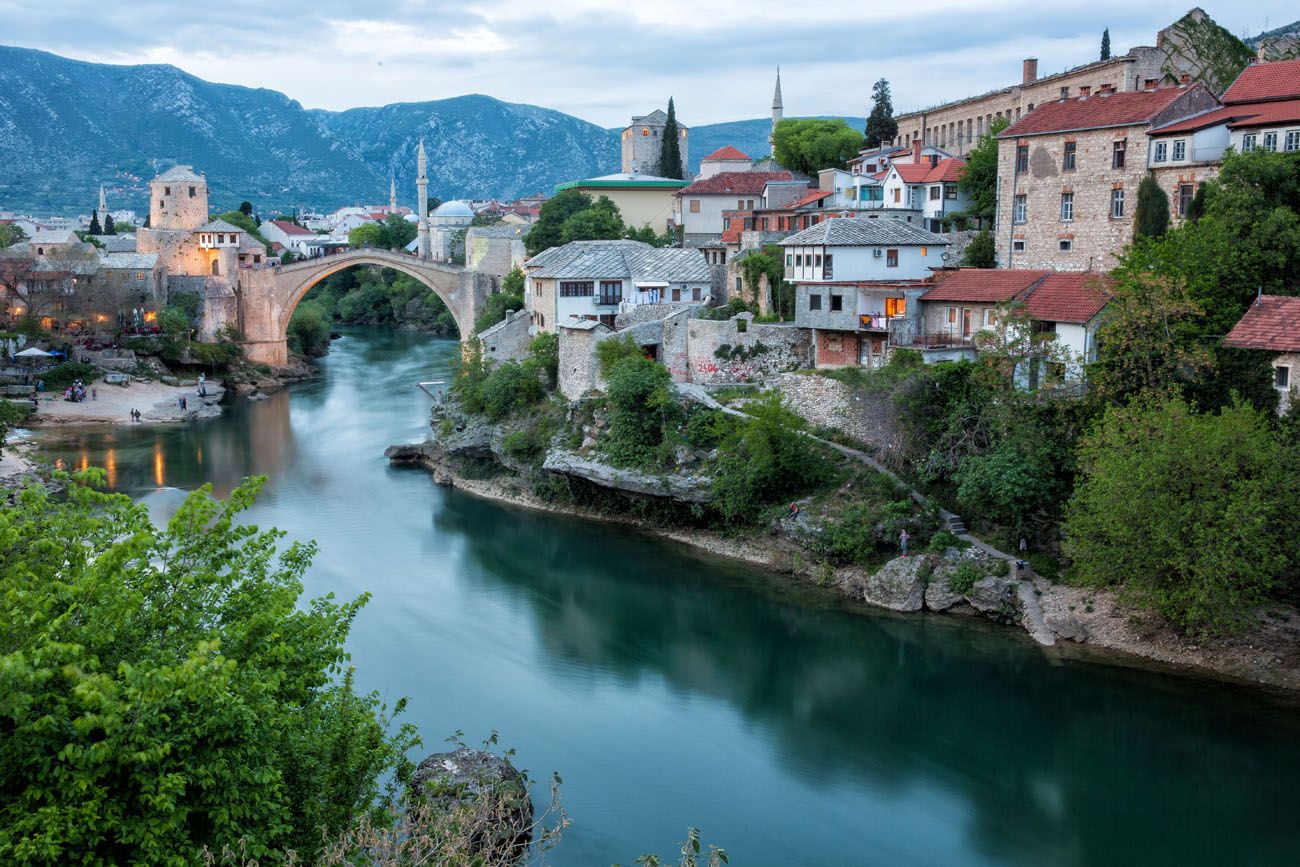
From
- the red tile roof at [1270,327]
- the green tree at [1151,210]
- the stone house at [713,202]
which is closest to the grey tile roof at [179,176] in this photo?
the stone house at [713,202]

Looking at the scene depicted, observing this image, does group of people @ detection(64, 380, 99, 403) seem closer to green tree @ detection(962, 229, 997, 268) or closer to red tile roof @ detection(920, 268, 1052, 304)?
red tile roof @ detection(920, 268, 1052, 304)

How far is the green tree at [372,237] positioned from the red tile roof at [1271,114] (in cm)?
5601

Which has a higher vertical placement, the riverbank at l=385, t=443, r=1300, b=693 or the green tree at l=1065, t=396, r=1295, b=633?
the green tree at l=1065, t=396, r=1295, b=633

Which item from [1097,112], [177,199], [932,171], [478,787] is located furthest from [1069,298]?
[177,199]

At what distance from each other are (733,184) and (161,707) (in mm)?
33472

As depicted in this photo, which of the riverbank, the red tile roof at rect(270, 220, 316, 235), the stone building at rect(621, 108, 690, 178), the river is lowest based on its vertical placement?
the river

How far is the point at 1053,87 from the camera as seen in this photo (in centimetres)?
3338

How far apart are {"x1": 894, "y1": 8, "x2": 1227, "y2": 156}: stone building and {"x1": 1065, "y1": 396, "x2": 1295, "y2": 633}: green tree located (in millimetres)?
12812

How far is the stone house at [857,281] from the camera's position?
80.9 feet

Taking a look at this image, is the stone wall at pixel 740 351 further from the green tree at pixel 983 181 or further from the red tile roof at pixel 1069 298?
the green tree at pixel 983 181

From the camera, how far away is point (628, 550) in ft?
76.8

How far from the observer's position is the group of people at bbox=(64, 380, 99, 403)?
38.1 meters

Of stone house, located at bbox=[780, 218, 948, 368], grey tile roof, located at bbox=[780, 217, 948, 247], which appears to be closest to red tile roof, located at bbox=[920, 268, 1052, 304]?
stone house, located at bbox=[780, 218, 948, 368]

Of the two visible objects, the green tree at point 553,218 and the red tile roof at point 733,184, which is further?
the green tree at point 553,218
